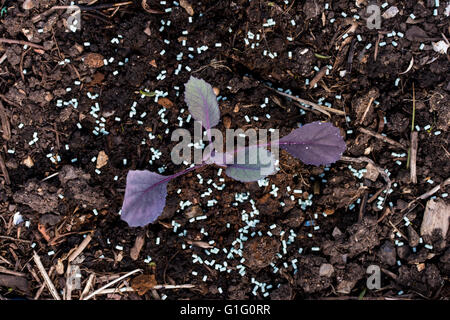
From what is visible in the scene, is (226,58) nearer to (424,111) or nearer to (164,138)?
(164,138)

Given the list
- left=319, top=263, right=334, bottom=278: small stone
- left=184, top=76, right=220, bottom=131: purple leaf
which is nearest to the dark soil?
left=319, top=263, right=334, bottom=278: small stone

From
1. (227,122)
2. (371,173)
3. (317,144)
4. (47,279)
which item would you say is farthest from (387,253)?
(47,279)

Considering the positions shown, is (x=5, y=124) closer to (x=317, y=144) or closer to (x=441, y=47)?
(x=317, y=144)

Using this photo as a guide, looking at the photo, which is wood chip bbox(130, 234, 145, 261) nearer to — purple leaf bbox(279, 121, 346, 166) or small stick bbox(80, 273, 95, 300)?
small stick bbox(80, 273, 95, 300)

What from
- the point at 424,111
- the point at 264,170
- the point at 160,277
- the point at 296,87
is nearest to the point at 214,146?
the point at 264,170

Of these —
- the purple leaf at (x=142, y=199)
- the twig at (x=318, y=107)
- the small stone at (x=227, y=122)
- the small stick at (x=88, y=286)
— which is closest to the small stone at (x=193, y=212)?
the purple leaf at (x=142, y=199)

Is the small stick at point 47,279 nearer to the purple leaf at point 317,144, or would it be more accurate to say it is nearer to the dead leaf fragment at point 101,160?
the dead leaf fragment at point 101,160

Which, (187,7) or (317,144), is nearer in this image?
(317,144)
